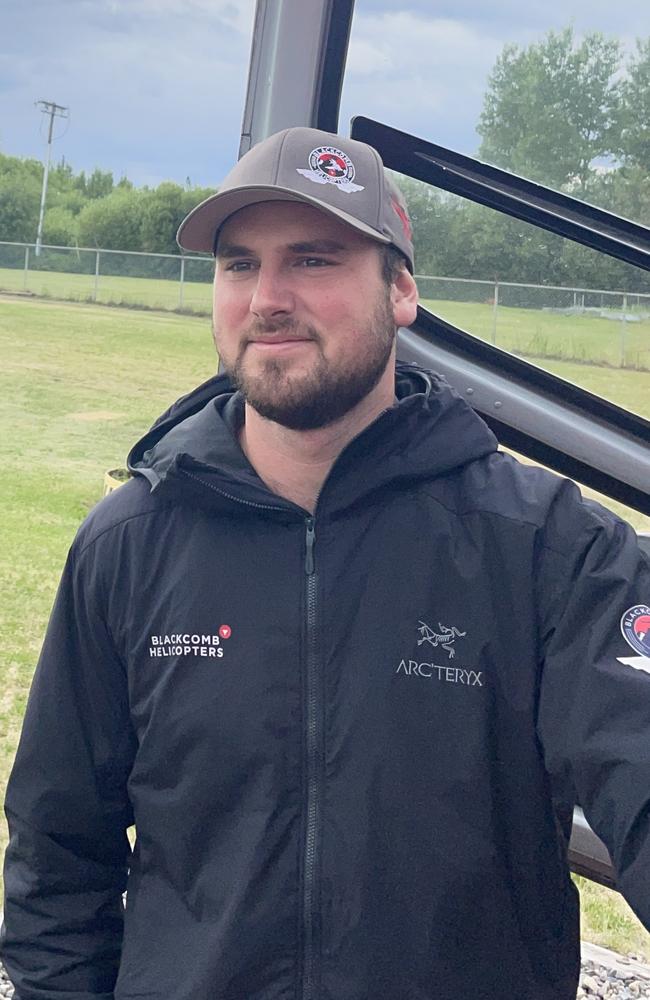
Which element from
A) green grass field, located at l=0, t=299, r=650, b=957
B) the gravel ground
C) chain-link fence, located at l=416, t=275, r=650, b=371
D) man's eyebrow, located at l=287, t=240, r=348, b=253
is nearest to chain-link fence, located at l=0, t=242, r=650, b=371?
chain-link fence, located at l=416, t=275, r=650, b=371

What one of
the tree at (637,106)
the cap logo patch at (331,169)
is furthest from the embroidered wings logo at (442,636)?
the tree at (637,106)

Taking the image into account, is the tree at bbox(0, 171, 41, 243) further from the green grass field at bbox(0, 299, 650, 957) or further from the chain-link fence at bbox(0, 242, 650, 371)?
the green grass field at bbox(0, 299, 650, 957)

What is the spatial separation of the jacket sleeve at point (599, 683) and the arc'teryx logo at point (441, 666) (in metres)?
0.07

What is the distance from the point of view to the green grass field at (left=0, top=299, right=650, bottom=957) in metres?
2.54

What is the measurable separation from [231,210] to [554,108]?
60cm

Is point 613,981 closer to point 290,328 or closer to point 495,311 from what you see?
point 495,311

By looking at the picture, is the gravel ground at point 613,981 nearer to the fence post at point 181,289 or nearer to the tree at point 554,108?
the fence post at point 181,289

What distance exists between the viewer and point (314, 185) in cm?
121

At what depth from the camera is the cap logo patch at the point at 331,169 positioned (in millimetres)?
1225

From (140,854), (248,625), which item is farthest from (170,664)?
(140,854)

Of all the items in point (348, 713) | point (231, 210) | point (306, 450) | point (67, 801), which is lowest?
point (67, 801)

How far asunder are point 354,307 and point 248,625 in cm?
35

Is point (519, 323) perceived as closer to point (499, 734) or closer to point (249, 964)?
point (499, 734)

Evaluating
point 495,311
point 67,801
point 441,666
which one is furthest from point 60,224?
point 441,666
